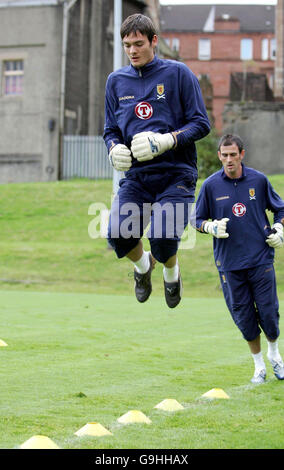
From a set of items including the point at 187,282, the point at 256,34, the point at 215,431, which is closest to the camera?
the point at 215,431

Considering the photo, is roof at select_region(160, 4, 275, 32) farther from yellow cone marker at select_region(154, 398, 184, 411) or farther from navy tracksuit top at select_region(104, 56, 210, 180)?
yellow cone marker at select_region(154, 398, 184, 411)

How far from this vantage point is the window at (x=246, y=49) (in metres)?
87.6

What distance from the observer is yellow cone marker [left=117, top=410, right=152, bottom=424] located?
6.31 m

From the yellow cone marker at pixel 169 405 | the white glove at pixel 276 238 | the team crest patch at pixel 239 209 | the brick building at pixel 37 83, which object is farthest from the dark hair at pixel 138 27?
the brick building at pixel 37 83

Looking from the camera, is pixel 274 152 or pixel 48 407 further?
pixel 274 152

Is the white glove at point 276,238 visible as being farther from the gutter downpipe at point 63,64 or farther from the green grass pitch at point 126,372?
the gutter downpipe at point 63,64

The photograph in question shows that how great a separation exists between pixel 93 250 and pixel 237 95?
2223 cm

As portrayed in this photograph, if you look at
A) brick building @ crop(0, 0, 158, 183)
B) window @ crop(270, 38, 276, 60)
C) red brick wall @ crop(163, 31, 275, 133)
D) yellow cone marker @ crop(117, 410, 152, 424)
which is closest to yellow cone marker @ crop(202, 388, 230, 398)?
yellow cone marker @ crop(117, 410, 152, 424)

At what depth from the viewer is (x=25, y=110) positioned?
3959 centimetres

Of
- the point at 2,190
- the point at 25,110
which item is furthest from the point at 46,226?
the point at 25,110

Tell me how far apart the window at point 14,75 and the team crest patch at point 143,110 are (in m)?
33.4

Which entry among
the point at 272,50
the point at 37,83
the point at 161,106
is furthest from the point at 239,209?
the point at 272,50

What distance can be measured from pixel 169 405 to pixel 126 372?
1.93 meters

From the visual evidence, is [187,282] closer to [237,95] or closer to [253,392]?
[253,392]
